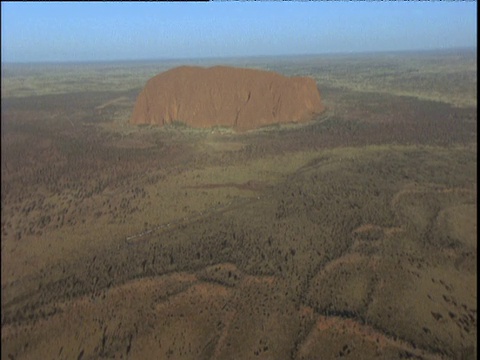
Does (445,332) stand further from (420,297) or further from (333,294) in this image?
(333,294)

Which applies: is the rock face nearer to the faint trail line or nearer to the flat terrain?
the flat terrain

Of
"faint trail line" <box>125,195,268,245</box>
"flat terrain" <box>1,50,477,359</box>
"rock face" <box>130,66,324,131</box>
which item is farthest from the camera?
"rock face" <box>130,66,324,131</box>

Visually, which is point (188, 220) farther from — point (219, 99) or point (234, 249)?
point (219, 99)

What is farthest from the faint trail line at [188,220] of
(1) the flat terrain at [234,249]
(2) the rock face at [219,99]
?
(2) the rock face at [219,99]

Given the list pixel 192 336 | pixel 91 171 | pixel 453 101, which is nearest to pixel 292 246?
pixel 192 336

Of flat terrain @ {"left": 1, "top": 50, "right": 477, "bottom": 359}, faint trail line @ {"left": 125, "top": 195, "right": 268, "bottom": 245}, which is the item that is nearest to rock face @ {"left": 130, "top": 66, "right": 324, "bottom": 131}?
flat terrain @ {"left": 1, "top": 50, "right": 477, "bottom": 359}

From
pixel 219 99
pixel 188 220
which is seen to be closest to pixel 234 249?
pixel 188 220

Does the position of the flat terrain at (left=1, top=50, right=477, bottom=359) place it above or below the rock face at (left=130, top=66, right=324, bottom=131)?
below
